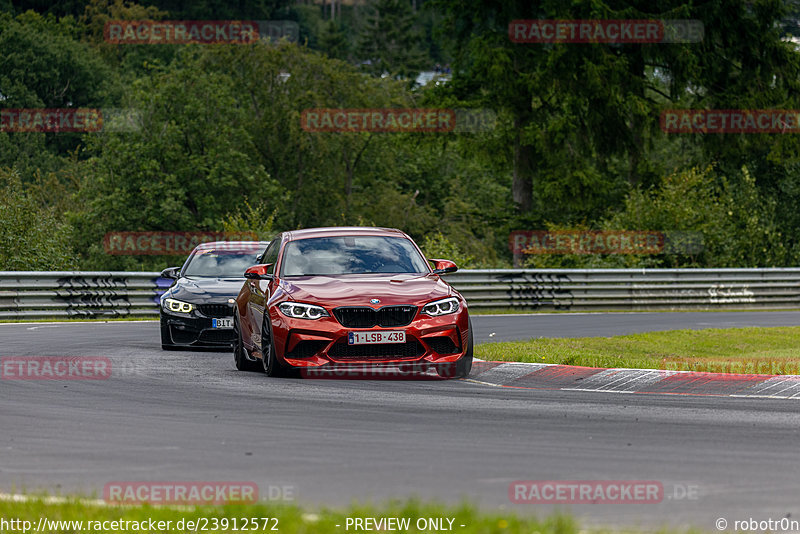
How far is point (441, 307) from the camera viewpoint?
12.6 meters

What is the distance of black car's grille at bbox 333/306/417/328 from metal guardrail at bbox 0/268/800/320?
1519 centimetres

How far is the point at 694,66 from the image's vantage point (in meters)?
41.2

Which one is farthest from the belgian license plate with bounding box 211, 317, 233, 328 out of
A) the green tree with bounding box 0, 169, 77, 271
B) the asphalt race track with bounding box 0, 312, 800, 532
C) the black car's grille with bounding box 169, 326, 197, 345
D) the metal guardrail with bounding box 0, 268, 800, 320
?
the green tree with bounding box 0, 169, 77, 271

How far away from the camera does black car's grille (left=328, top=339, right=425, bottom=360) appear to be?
40.4 ft

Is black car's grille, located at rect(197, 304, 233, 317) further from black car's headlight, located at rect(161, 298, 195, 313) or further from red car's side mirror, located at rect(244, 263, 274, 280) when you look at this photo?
red car's side mirror, located at rect(244, 263, 274, 280)

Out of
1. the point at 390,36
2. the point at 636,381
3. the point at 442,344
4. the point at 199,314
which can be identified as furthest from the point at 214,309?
the point at 390,36

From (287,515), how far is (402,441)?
8.67 feet

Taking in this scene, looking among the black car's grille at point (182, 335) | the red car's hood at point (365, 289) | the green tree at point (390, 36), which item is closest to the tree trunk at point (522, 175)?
the black car's grille at point (182, 335)

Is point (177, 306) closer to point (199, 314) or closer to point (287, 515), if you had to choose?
point (199, 314)

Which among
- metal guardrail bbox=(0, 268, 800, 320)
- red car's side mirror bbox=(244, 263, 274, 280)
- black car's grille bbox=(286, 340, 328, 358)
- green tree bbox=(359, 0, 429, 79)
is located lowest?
metal guardrail bbox=(0, 268, 800, 320)

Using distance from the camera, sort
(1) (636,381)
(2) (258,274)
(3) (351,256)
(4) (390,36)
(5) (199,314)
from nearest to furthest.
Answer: (1) (636,381)
(2) (258,274)
(3) (351,256)
(5) (199,314)
(4) (390,36)

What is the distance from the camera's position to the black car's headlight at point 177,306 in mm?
17109

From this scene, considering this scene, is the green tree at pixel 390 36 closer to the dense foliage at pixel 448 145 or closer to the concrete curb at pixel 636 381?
the dense foliage at pixel 448 145

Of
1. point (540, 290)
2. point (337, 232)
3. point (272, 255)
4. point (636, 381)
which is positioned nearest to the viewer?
point (636, 381)
